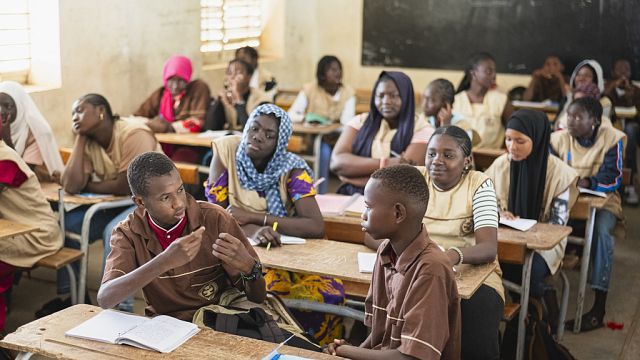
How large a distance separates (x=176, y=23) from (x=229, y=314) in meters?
5.34

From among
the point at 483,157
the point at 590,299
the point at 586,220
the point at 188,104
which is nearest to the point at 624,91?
the point at 483,157

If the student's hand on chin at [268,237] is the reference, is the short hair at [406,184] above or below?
above

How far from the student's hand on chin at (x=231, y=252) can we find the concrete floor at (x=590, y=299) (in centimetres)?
201

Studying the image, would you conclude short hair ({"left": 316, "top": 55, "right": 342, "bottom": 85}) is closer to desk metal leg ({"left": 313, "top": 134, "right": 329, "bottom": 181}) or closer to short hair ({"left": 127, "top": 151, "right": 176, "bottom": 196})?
desk metal leg ({"left": 313, "top": 134, "right": 329, "bottom": 181})

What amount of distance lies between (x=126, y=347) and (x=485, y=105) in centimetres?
476

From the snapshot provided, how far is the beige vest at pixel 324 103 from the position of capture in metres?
7.51

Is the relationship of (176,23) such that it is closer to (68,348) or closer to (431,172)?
(431,172)

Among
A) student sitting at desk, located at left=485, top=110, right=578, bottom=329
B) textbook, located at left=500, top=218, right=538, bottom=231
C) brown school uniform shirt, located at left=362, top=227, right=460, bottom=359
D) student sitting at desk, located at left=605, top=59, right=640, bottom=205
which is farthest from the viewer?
student sitting at desk, located at left=605, top=59, right=640, bottom=205

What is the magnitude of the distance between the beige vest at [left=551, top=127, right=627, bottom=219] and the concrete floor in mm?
662

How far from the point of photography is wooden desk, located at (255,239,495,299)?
10.2ft

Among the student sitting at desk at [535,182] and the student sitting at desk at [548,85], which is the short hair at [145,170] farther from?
the student sitting at desk at [548,85]

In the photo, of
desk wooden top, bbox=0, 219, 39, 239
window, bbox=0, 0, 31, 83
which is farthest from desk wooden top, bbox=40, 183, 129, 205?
window, bbox=0, 0, 31, 83

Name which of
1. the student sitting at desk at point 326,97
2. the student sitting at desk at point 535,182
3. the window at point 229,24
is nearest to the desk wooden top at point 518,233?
the student sitting at desk at point 535,182

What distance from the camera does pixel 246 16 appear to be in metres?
9.38
